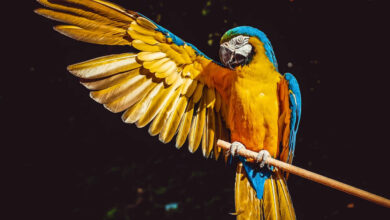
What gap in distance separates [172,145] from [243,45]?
5.65 ft

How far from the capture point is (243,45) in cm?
143

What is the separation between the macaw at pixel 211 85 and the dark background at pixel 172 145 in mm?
695

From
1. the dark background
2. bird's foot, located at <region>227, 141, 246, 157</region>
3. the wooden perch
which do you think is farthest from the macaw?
the dark background

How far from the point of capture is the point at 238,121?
57.9 inches

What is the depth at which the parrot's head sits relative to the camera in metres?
1.41

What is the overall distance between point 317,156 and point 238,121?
1.21 metres

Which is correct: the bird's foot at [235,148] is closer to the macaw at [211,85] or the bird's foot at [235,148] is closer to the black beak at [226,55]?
the macaw at [211,85]

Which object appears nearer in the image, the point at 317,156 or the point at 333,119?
the point at 333,119

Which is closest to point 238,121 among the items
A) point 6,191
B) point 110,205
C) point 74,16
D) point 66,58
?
point 74,16

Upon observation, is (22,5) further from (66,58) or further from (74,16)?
(74,16)

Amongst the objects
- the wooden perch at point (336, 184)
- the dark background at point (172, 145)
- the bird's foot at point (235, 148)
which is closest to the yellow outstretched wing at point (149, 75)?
the bird's foot at point (235, 148)

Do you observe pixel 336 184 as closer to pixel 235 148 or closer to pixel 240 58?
pixel 235 148

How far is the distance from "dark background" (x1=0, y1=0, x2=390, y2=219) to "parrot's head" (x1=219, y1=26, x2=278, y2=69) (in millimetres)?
676

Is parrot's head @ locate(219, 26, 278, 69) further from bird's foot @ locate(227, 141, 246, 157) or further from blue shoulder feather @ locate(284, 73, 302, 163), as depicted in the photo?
bird's foot @ locate(227, 141, 246, 157)
